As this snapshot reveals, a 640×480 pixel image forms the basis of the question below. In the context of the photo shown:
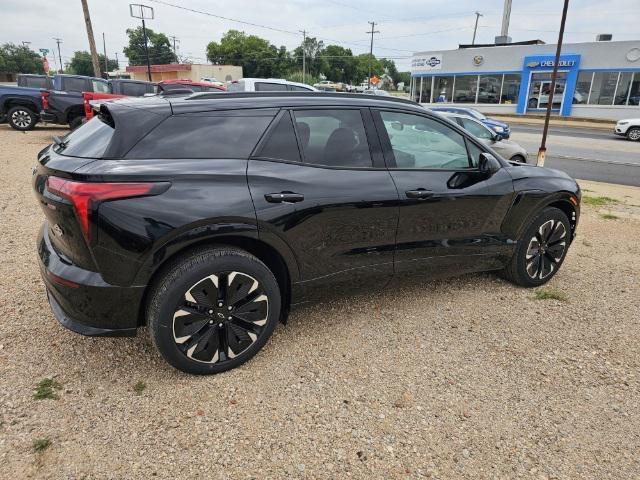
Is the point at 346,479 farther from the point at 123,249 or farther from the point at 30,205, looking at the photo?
the point at 30,205

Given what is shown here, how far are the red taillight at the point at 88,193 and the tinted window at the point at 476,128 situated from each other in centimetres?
923

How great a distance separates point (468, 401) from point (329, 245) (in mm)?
1285

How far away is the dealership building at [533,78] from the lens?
3028cm

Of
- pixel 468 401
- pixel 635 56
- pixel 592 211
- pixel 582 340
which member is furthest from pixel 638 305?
pixel 635 56

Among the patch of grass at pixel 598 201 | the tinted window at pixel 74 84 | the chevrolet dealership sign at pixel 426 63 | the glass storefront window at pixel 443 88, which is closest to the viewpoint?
the patch of grass at pixel 598 201

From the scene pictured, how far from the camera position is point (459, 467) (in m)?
2.30

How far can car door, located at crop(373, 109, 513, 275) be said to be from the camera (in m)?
3.43

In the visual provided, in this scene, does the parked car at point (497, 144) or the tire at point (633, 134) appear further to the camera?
the tire at point (633, 134)

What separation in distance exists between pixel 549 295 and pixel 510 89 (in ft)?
117

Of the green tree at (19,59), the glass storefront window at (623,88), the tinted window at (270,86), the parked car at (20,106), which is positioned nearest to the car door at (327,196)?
the tinted window at (270,86)

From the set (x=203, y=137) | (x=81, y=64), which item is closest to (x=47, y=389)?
(x=203, y=137)

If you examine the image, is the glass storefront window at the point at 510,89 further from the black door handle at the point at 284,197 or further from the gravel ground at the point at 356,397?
the black door handle at the point at 284,197

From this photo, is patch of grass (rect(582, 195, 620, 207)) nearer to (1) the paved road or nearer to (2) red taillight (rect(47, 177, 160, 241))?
(1) the paved road

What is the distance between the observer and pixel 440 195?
352 centimetres
